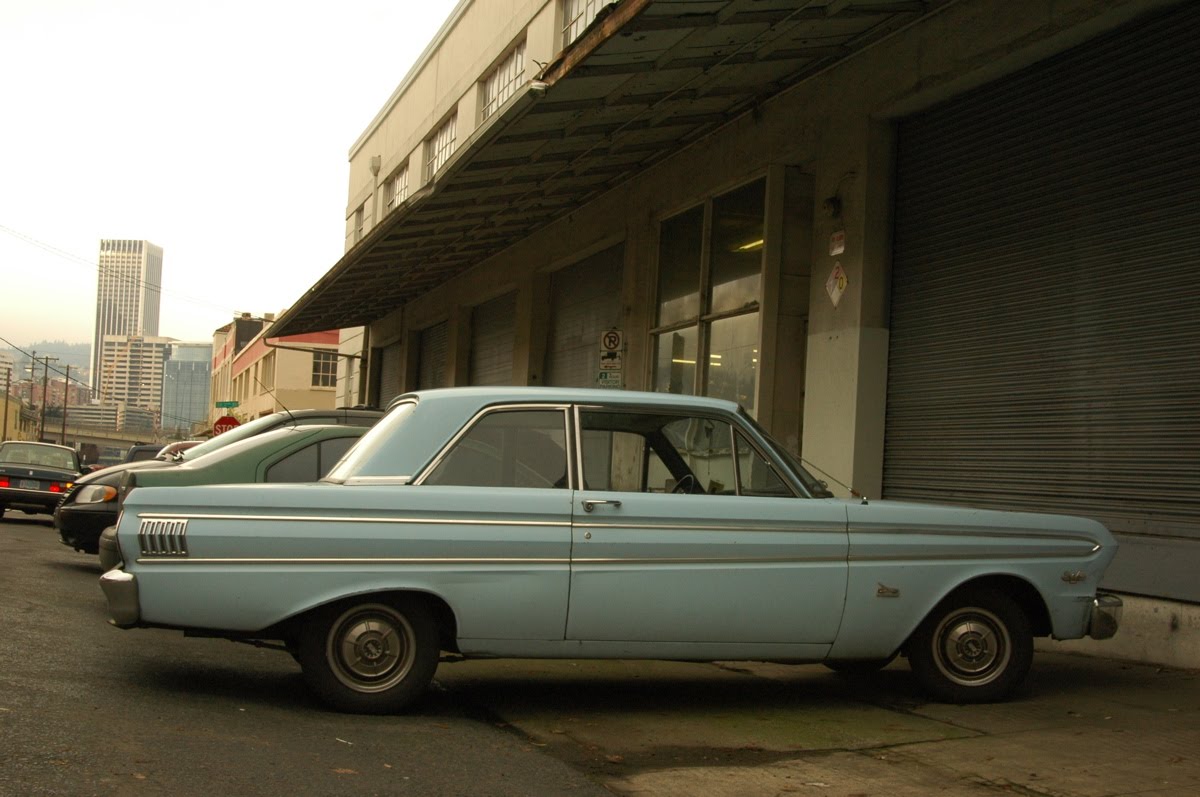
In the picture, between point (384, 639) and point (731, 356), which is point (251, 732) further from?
point (731, 356)

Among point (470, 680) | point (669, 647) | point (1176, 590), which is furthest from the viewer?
point (1176, 590)

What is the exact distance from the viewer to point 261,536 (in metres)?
5.86

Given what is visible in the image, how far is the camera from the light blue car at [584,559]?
5863mm

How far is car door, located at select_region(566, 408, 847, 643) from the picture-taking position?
618 centimetres

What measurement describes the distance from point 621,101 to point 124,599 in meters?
8.65

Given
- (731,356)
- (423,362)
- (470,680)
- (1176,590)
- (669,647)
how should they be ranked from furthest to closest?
(423,362)
(731,356)
(1176,590)
(470,680)
(669,647)

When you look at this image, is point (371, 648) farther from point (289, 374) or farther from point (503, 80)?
point (289, 374)

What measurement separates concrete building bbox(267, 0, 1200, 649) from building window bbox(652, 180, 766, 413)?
0.04 m

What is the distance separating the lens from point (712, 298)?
50.0ft

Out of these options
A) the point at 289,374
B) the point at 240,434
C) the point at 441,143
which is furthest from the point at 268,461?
the point at 289,374

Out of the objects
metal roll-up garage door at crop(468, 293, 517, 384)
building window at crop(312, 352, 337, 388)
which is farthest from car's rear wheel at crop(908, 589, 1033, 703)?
building window at crop(312, 352, 337, 388)

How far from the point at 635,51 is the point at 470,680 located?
5.99m

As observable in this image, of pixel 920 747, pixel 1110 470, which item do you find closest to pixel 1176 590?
pixel 1110 470

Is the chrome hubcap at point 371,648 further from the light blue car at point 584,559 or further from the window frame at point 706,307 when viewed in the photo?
the window frame at point 706,307
